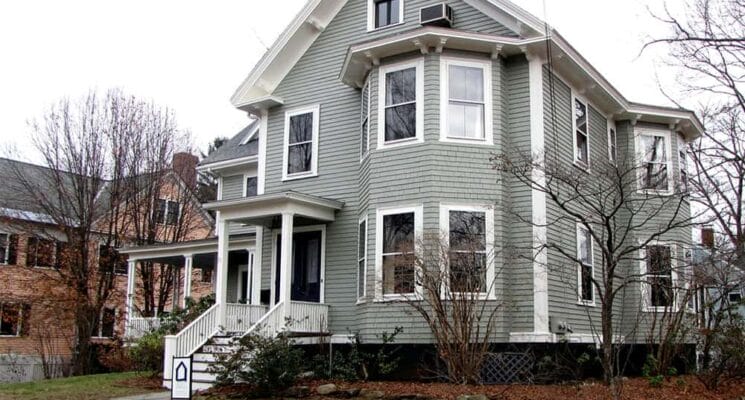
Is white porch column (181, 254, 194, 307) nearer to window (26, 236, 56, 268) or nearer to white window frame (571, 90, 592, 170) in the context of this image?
window (26, 236, 56, 268)

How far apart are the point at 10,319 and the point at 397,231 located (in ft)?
60.0

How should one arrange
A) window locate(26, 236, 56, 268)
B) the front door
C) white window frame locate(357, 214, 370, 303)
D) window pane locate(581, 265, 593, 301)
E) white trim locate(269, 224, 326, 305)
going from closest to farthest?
white window frame locate(357, 214, 370, 303) < window pane locate(581, 265, 593, 301) < white trim locate(269, 224, 326, 305) < the front door < window locate(26, 236, 56, 268)

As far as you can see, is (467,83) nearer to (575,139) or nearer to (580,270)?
(575,139)

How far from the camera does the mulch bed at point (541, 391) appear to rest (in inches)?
461

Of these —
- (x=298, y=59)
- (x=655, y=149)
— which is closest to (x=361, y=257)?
(x=298, y=59)

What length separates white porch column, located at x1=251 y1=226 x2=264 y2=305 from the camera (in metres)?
16.8

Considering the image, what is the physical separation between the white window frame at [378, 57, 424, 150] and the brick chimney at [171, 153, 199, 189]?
1465 cm

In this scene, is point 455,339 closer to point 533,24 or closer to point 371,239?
point 371,239

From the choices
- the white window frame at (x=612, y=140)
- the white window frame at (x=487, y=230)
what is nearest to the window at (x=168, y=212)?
the white window frame at (x=487, y=230)

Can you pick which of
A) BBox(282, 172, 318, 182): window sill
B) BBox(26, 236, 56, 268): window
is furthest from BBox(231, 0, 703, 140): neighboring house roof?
BBox(26, 236, 56, 268): window

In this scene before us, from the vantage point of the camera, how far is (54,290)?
2381 cm

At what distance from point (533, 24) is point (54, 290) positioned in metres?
17.6

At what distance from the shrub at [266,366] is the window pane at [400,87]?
17.7 feet

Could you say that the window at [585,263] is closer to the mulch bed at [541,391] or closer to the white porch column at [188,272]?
the mulch bed at [541,391]
